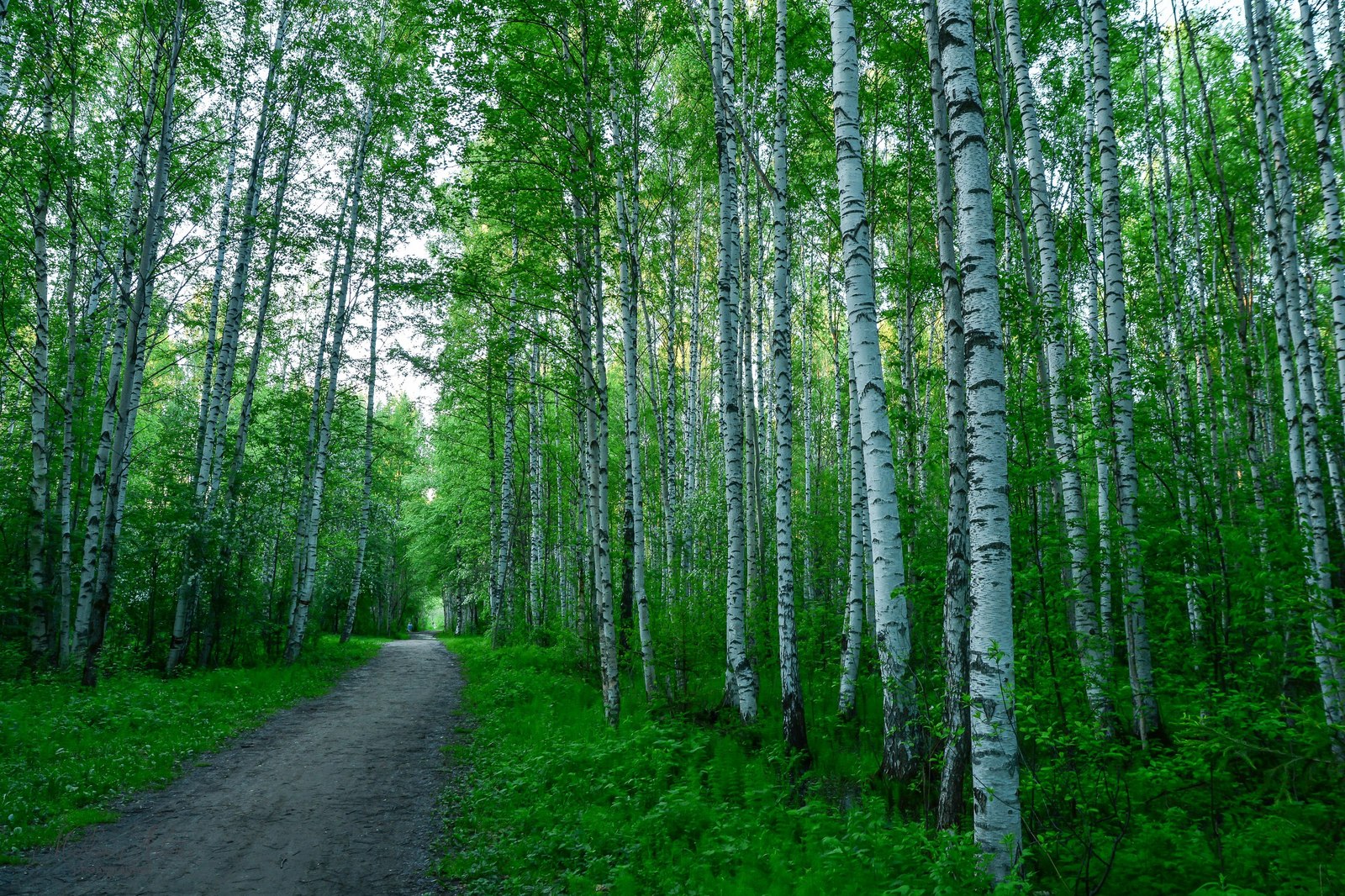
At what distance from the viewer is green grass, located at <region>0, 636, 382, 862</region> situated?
18.8 ft

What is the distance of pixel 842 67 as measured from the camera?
5641mm

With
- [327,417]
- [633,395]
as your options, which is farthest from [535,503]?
[633,395]

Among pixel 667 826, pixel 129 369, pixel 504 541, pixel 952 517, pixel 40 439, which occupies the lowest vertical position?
pixel 667 826

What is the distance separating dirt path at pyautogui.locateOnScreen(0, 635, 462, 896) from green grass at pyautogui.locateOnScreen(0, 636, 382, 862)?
330 mm

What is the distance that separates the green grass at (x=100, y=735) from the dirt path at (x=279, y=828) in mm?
330

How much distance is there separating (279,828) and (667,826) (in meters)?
3.38

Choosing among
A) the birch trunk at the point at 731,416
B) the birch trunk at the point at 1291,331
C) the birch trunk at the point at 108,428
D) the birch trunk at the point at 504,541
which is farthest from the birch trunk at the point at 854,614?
the birch trunk at the point at 504,541

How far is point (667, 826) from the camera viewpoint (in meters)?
5.36

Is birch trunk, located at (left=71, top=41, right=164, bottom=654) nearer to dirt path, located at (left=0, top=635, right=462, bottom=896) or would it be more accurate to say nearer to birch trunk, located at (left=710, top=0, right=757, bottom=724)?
dirt path, located at (left=0, top=635, right=462, bottom=896)

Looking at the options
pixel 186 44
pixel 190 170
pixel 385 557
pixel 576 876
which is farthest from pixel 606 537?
pixel 385 557

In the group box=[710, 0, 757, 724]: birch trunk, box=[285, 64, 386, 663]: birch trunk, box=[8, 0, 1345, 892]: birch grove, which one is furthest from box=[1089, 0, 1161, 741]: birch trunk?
box=[285, 64, 386, 663]: birch trunk

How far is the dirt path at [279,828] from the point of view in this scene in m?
4.70

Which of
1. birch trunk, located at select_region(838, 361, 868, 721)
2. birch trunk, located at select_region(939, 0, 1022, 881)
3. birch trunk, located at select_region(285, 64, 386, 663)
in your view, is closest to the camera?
birch trunk, located at select_region(939, 0, 1022, 881)

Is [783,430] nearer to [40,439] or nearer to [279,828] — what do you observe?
[279,828]
